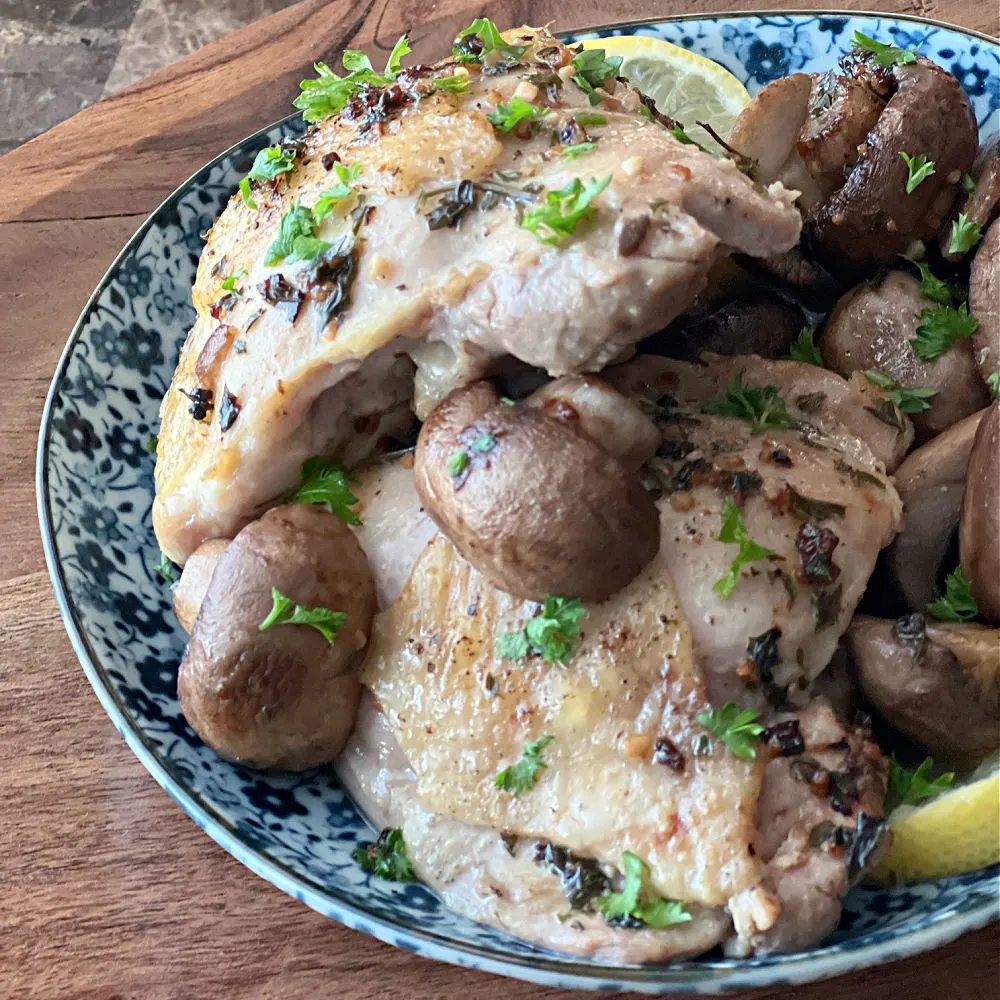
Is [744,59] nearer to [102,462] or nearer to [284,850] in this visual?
[102,462]

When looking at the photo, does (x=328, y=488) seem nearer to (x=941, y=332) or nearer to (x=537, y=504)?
(x=537, y=504)

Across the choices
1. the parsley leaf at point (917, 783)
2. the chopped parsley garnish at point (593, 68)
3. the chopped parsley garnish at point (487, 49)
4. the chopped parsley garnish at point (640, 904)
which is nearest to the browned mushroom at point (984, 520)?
the parsley leaf at point (917, 783)

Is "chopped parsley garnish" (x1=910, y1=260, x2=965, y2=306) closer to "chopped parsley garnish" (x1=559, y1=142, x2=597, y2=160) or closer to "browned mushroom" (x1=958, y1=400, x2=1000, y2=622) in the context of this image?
A: "browned mushroom" (x1=958, y1=400, x2=1000, y2=622)

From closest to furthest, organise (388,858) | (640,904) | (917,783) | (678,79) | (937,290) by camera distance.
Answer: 1. (640,904)
2. (917,783)
3. (388,858)
4. (937,290)
5. (678,79)

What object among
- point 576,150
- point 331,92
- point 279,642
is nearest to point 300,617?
point 279,642

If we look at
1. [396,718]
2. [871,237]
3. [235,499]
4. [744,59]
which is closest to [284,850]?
[396,718]

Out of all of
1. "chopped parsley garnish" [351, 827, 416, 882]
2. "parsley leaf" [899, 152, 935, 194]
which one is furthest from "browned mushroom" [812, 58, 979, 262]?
"chopped parsley garnish" [351, 827, 416, 882]
